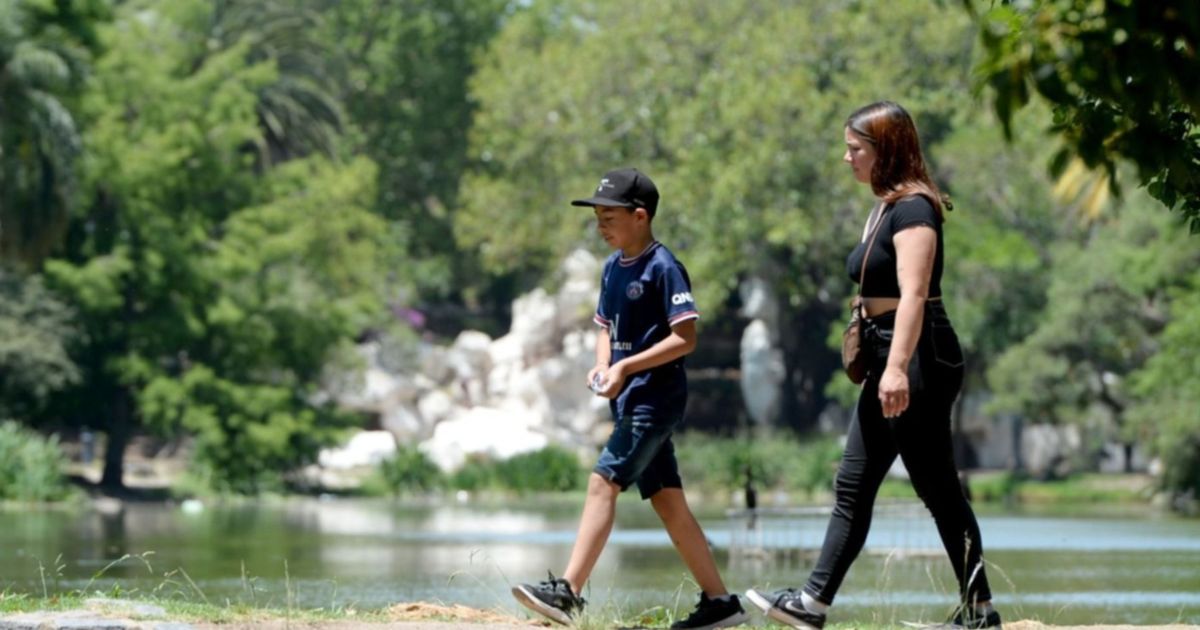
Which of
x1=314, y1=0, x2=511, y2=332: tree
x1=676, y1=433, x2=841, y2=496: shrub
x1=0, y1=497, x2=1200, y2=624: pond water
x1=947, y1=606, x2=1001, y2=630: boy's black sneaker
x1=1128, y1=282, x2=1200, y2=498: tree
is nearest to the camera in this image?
x1=947, y1=606, x2=1001, y2=630: boy's black sneaker

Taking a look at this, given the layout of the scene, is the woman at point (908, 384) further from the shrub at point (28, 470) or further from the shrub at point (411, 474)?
the shrub at point (411, 474)

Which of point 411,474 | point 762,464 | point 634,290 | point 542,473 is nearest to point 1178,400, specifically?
point 762,464

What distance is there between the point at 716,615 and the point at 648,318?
3.91 ft

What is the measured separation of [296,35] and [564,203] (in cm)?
1293

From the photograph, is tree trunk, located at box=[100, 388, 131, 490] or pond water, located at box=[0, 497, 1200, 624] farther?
tree trunk, located at box=[100, 388, 131, 490]

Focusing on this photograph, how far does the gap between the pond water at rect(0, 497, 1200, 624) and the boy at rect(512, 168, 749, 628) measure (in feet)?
1.78

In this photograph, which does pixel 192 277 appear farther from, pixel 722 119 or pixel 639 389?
pixel 639 389

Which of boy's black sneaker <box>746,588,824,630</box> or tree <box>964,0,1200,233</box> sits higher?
tree <box>964,0,1200,233</box>

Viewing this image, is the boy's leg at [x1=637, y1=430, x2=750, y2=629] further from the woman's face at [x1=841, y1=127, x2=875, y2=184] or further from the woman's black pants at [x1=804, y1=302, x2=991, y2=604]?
Answer: the woman's face at [x1=841, y1=127, x2=875, y2=184]

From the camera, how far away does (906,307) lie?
807 centimetres

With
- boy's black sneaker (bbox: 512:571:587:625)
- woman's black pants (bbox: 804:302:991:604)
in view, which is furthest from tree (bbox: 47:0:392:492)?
woman's black pants (bbox: 804:302:991:604)

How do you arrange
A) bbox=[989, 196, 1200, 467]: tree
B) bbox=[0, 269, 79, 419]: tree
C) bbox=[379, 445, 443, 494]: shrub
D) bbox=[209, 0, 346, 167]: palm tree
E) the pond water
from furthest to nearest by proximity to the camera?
1. bbox=[209, 0, 346, 167]: palm tree
2. bbox=[379, 445, 443, 494]: shrub
3. bbox=[989, 196, 1200, 467]: tree
4. bbox=[0, 269, 79, 419]: tree
5. the pond water

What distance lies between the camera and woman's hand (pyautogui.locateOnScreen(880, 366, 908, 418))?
800 centimetres

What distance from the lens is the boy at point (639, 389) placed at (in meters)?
8.71
